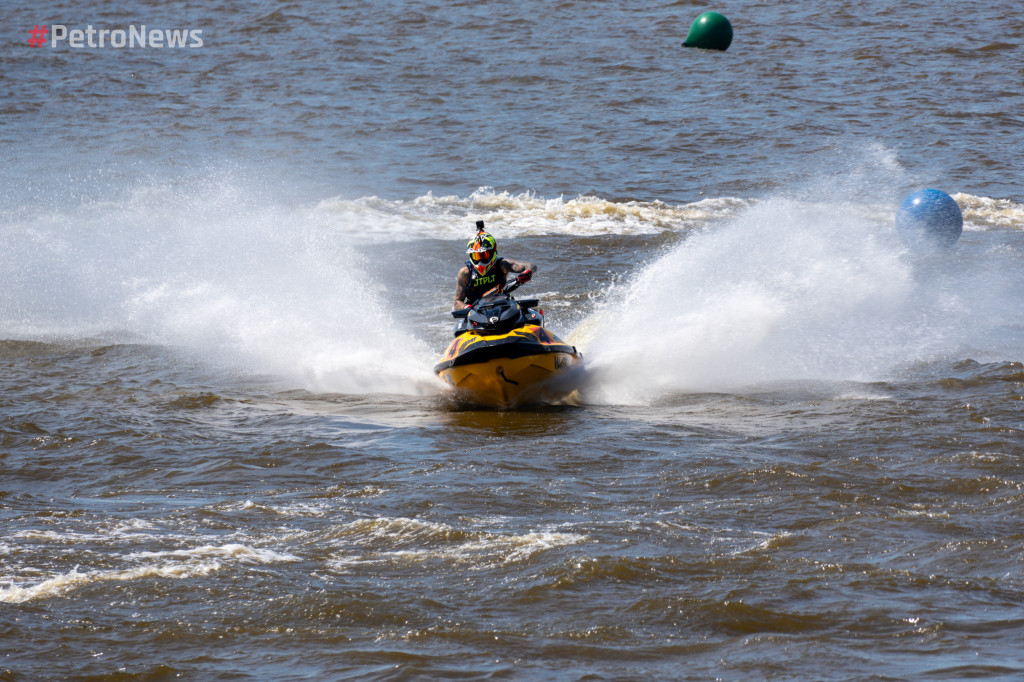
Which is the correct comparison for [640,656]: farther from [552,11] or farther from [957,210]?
[552,11]

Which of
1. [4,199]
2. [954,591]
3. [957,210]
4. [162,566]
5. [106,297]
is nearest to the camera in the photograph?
[954,591]

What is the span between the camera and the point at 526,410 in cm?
1015

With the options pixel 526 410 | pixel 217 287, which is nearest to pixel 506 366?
pixel 526 410

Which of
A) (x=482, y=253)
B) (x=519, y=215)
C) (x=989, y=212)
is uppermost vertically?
(x=519, y=215)

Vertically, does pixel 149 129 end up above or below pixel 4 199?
above

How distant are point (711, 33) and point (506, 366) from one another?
21.3 metres

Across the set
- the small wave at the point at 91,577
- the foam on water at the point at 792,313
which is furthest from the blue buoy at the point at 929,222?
the small wave at the point at 91,577

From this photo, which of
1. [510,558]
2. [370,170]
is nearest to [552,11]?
[370,170]

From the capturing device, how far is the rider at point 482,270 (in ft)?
35.9

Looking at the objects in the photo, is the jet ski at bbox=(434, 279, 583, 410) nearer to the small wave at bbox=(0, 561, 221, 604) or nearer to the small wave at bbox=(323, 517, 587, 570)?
the small wave at bbox=(323, 517, 587, 570)

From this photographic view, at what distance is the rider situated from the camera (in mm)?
10945

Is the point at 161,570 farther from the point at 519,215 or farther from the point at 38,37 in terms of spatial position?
the point at 38,37

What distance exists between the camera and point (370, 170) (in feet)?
78.4

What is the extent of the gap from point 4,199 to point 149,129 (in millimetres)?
7294
